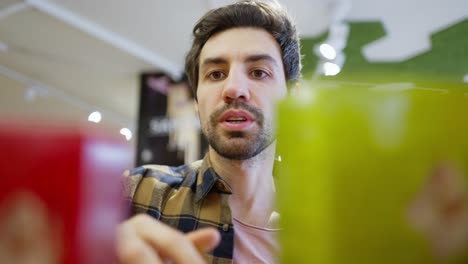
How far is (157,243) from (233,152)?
553mm

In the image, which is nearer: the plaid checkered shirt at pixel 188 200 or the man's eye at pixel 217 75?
the plaid checkered shirt at pixel 188 200

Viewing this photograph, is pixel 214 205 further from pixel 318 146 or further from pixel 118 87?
pixel 118 87

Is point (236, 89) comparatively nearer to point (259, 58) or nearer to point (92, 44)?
point (259, 58)

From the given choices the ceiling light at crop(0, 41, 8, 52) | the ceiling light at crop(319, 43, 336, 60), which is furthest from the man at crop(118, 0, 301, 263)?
the ceiling light at crop(0, 41, 8, 52)

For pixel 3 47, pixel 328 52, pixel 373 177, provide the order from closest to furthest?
pixel 373 177, pixel 328 52, pixel 3 47

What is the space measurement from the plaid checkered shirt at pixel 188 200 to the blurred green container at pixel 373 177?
49 cm

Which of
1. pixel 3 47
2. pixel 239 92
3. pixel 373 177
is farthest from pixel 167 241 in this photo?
pixel 3 47

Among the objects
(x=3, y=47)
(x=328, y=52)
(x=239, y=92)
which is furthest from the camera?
(x=3, y=47)

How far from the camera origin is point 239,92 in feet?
2.43

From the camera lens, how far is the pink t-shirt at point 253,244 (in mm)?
715

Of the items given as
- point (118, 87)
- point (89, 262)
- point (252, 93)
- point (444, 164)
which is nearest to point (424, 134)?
point (444, 164)

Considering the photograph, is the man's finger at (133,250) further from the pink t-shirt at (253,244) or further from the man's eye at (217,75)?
the man's eye at (217,75)

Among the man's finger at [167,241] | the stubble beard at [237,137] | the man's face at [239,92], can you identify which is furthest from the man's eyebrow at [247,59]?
the man's finger at [167,241]

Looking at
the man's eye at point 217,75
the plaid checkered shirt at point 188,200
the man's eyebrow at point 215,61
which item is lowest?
the plaid checkered shirt at point 188,200
